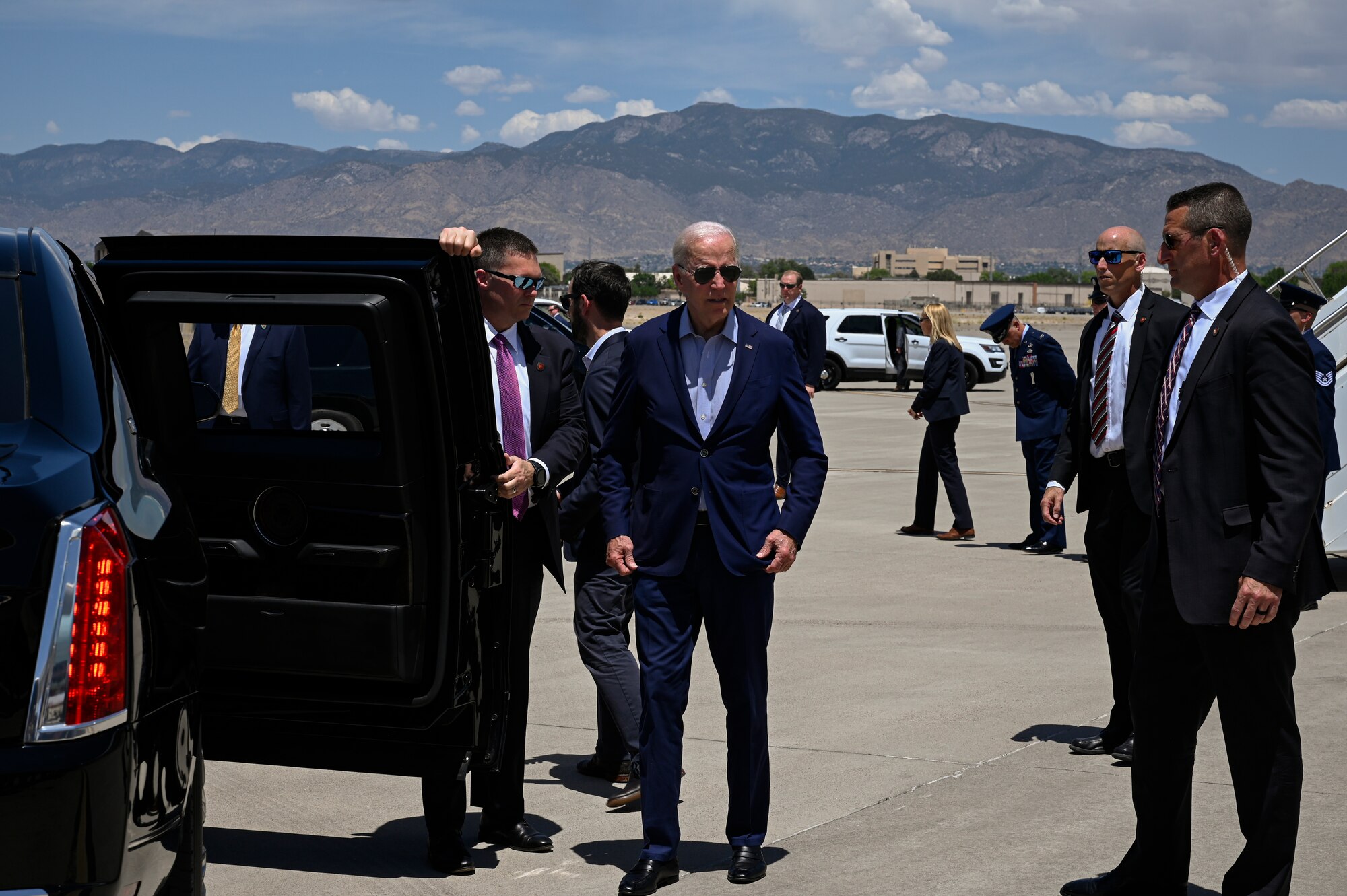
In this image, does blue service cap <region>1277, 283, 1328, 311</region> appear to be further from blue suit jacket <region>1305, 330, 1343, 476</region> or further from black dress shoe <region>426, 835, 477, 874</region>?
black dress shoe <region>426, 835, 477, 874</region>

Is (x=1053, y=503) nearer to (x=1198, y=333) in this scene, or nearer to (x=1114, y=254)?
(x=1114, y=254)

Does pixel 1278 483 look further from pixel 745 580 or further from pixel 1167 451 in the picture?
pixel 745 580

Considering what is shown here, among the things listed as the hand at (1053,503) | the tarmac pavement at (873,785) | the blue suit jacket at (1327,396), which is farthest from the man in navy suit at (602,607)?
the blue suit jacket at (1327,396)

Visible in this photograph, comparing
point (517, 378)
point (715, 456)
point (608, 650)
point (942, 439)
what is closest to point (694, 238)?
point (715, 456)

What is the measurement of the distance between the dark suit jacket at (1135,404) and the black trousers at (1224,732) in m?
0.56

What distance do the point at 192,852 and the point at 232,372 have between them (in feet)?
9.32

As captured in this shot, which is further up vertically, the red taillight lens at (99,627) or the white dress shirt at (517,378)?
the white dress shirt at (517,378)

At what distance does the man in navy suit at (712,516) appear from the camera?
4.50 m

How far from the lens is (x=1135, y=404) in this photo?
5480 millimetres

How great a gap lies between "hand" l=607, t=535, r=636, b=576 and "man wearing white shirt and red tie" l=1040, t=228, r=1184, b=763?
1.80m

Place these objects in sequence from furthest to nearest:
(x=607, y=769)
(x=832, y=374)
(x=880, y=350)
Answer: (x=880, y=350)
(x=832, y=374)
(x=607, y=769)

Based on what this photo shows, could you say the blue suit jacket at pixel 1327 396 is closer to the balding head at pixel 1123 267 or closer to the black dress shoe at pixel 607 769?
the balding head at pixel 1123 267

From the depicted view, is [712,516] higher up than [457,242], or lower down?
lower down

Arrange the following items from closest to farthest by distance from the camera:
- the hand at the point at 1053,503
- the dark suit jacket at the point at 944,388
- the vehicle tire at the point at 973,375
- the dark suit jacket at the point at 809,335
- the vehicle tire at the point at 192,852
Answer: the vehicle tire at the point at 192,852 < the hand at the point at 1053,503 < the dark suit jacket at the point at 944,388 < the dark suit jacket at the point at 809,335 < the vehicle tire at the point at 973,375
